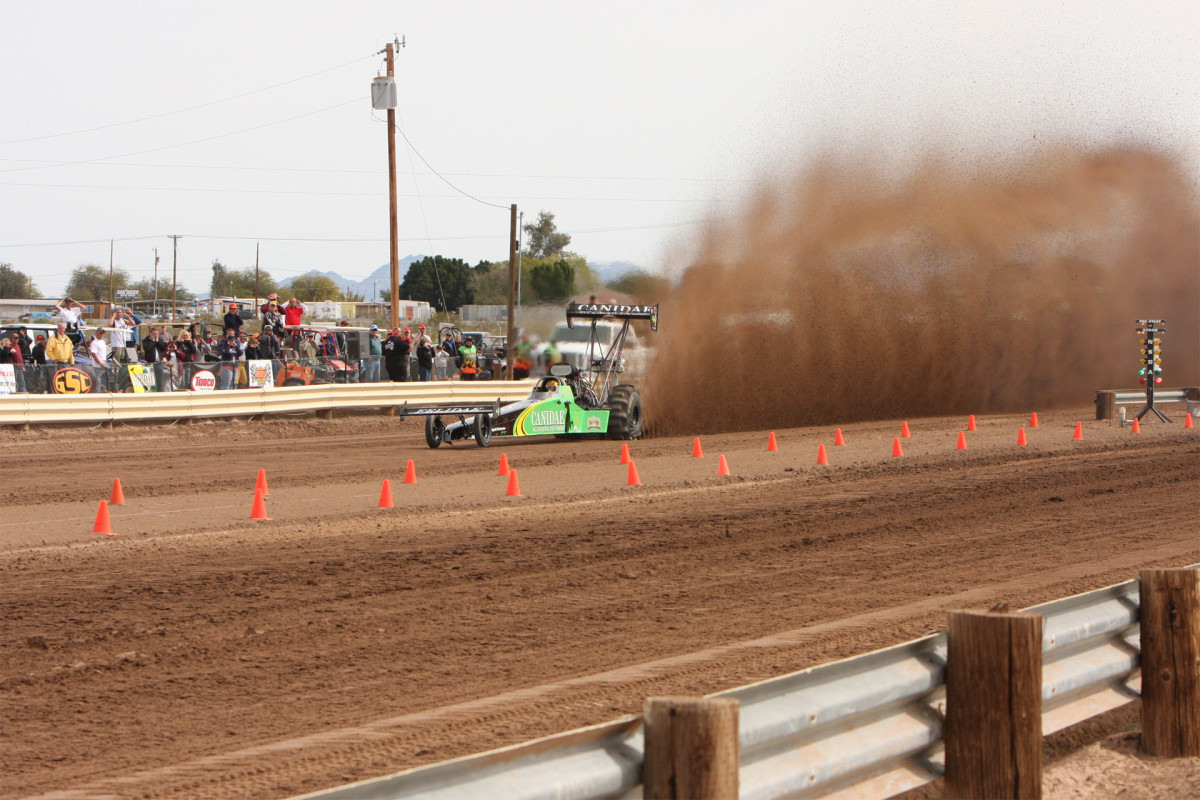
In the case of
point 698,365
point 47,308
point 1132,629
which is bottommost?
Answer: point 1132,629

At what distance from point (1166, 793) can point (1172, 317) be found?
28646mm

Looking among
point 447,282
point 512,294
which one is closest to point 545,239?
point 447,282

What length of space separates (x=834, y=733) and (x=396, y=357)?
2323cm

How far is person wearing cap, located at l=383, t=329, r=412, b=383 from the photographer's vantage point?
2600 centimetres

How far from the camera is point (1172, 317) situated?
30.0 m

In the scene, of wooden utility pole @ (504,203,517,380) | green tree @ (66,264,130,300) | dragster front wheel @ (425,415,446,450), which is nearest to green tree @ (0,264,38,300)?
green tree @ (66,264,130,300)

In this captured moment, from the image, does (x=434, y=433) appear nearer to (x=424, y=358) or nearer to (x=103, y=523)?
(x=103, y=523)

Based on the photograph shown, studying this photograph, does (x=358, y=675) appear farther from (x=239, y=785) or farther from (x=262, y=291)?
(x=262, y=291)

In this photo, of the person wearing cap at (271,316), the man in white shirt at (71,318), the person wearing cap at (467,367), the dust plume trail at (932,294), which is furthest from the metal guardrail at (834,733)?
the person wearing cap at (467,367)

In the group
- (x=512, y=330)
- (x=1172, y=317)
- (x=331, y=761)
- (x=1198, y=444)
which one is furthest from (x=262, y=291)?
(x=331, y=761)

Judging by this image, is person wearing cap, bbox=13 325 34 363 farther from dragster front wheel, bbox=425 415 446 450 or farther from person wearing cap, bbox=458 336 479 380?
person wearing cap, bbox=458 336 479 380

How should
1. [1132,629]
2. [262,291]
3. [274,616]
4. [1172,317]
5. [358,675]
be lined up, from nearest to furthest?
1. [1132,629]
2. [358,675]
3. [274,616]
4. [1172,317]
5. [262,291]

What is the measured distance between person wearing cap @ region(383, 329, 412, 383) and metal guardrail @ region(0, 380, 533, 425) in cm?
72

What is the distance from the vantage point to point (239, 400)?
22.0 m
